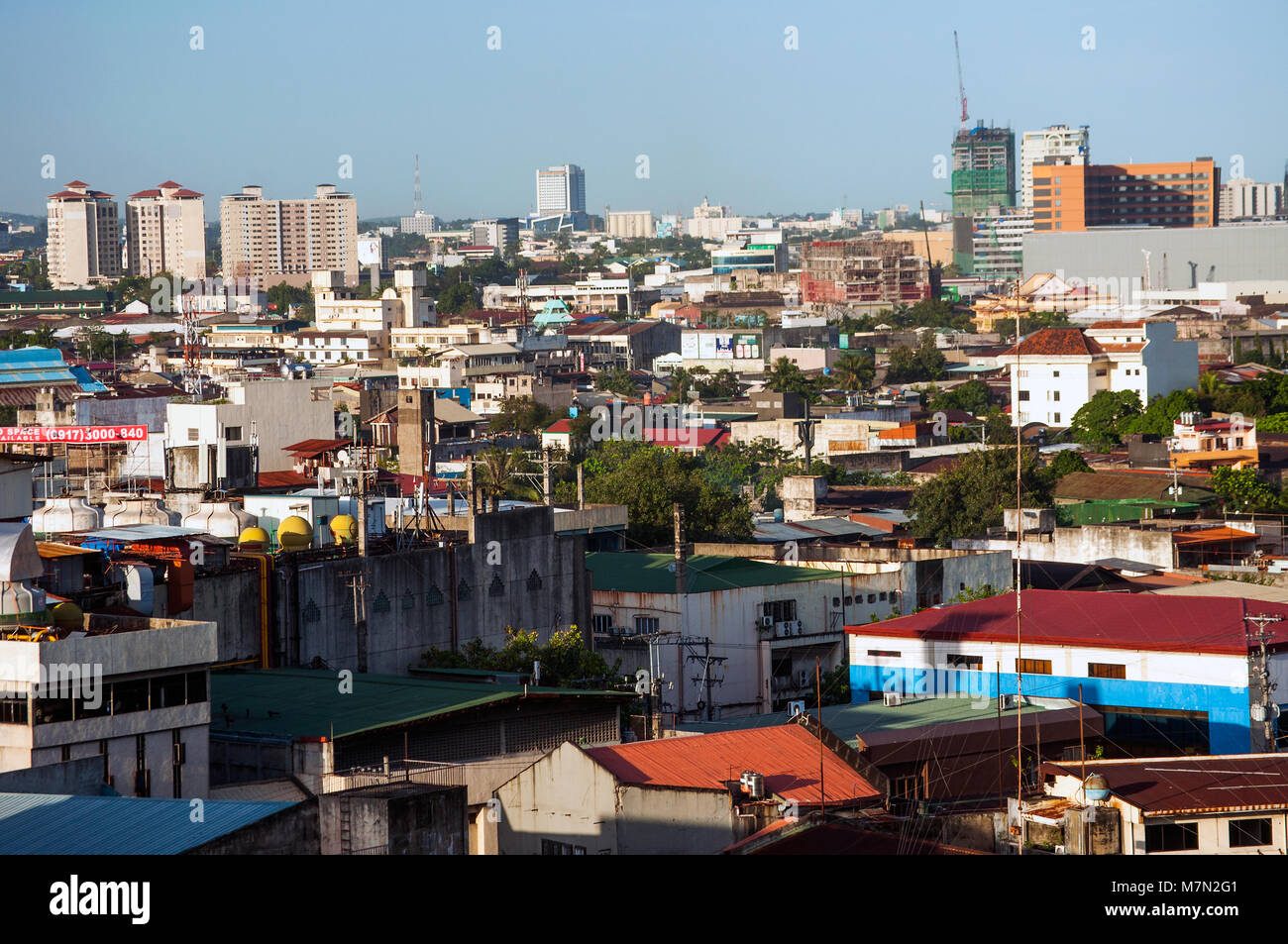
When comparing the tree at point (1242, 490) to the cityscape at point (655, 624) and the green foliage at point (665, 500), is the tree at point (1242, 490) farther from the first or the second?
the green foliage at point (665, 500)

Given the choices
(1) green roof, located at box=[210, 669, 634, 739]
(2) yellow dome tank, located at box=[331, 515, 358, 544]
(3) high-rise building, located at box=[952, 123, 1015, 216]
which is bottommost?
(1) green roof, located at box=[210, 669, 634, 739]

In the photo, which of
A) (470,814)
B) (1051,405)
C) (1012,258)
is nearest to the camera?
(470,814)

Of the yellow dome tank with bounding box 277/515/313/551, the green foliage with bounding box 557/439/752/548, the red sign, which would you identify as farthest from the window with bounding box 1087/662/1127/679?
the red sign

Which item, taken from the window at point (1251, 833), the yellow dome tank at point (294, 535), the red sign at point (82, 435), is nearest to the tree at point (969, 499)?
the red sign at point (82, 435)

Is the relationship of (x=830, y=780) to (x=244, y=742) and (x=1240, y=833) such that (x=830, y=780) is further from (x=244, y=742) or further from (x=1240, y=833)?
(x=244, y=742)

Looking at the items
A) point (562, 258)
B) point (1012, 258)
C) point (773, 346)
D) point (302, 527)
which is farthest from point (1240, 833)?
point (562, 258)

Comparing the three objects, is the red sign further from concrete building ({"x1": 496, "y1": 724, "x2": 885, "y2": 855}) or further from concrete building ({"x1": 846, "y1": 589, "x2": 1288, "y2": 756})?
concrete building ({"x1": 496, "y1": 724, "x2": 885, "y2": 855})
